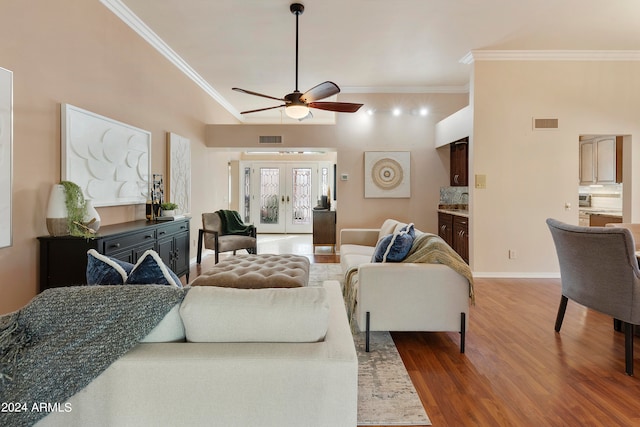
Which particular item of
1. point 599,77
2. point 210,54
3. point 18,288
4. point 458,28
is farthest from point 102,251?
point 599,77

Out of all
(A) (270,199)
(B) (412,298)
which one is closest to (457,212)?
(B) (412,298)

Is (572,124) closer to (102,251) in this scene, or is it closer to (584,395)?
(584,395)

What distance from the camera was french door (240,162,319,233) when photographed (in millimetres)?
9500

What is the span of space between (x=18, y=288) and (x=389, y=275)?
8.67 feet

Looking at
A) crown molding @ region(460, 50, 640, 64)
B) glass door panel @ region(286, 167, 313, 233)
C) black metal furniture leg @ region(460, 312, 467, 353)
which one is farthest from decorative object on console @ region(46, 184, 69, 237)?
glass door panel @ region(286, 167, 313, 233)

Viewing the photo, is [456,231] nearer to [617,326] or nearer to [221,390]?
[617,326]

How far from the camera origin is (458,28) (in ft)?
13.0

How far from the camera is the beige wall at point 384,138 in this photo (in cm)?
617

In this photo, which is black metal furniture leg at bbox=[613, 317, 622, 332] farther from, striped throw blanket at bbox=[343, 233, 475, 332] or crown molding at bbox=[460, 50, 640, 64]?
crown molding at bbox=[460, 50, 640, 64]

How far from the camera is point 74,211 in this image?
258 centimetres

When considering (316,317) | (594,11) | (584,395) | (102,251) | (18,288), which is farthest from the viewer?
(594,11)

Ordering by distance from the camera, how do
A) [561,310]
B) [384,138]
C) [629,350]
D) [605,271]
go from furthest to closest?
[384,138]
[561,310]
[605,271]
[629,350]

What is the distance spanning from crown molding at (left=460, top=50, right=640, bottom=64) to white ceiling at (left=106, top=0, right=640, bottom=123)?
0.26 ft

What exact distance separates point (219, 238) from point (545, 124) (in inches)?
194
